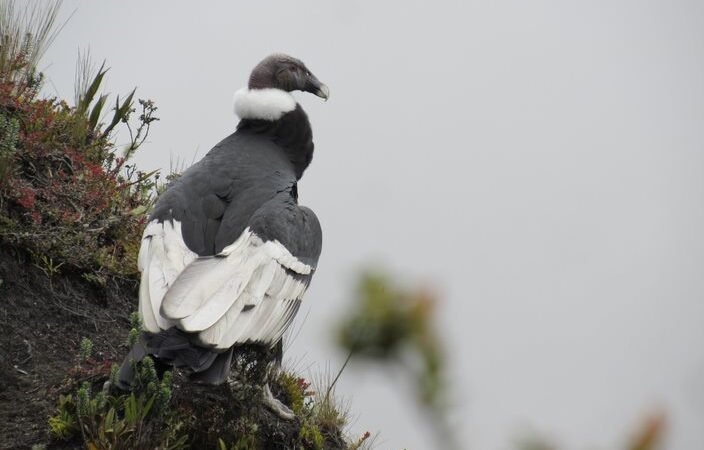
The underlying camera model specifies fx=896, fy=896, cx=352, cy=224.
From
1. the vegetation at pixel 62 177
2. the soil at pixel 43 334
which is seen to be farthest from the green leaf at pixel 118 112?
the soil at pixel 43 334

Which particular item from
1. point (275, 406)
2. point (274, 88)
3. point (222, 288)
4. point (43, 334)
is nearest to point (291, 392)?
point (275, 406)

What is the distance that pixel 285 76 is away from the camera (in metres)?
8.30

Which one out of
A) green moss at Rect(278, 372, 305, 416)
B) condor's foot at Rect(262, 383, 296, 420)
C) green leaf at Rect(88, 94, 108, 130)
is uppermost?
green leaf at Rect(88, 94, 108, 130)

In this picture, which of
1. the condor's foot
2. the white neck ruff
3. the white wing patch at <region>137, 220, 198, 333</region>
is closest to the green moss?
the condor's foot

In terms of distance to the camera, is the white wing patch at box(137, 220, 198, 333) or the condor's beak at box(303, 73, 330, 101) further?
the condor's beak at box(303, 73, 330, 101)

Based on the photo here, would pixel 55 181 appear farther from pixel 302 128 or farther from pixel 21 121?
pixel 302 128

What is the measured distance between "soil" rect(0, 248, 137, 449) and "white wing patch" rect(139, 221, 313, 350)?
36.0 inches

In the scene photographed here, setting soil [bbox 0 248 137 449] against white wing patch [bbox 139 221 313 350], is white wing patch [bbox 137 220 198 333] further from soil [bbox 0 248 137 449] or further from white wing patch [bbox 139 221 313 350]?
soil [bbox 0 248 137 449]

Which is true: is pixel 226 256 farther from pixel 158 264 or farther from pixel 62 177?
pixel 62 177

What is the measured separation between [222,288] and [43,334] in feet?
5.95

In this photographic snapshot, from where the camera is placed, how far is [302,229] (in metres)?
6.12

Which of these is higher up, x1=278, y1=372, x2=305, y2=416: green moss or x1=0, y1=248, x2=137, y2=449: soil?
x1=278, y1=372, x2=305, y2=416: green moss

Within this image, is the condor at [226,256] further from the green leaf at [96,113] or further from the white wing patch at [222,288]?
the green leaf at [96,113]

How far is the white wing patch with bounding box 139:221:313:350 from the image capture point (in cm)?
484
